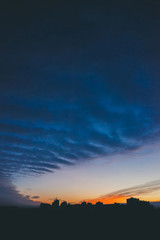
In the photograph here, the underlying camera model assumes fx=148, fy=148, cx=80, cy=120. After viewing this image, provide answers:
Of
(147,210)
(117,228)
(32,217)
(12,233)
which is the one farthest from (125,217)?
(12,233)

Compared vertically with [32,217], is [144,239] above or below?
below

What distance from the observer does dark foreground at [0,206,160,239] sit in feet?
265

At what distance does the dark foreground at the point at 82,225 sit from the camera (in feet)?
265

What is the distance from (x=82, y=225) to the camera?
321 feet

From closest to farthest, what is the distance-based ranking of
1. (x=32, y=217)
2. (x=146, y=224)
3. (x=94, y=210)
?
(x=146, y=224)
(x=32, y=217)
(x=94, y=210)

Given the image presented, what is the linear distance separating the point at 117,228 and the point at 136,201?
59538 millimetres

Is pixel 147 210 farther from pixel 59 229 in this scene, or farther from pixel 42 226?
pixel 42 226

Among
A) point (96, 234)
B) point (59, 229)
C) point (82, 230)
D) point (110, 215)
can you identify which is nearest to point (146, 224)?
point (110, 215)

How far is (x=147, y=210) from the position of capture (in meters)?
129

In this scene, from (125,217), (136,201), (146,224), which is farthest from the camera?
(136,201)

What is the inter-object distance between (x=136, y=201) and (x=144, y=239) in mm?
68839

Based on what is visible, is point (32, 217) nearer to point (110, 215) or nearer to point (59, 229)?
point (59, 229)

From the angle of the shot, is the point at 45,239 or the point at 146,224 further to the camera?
the point at 146,224

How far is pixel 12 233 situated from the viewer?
79.0 meters
